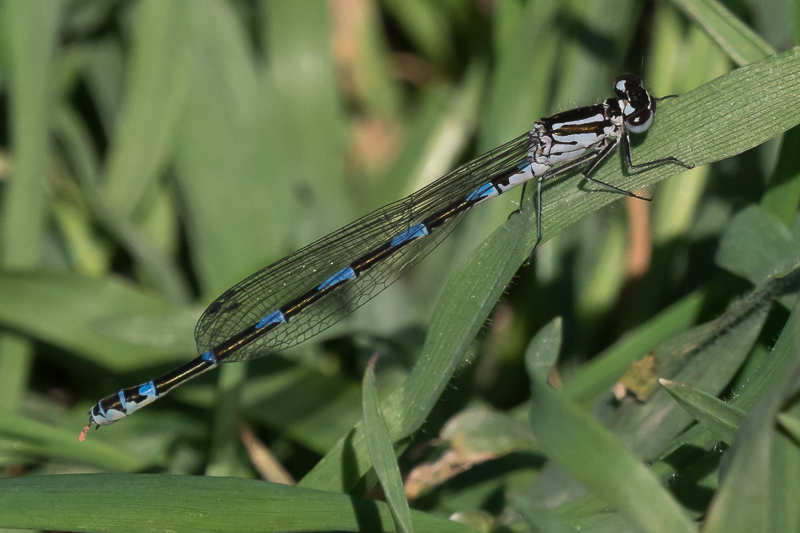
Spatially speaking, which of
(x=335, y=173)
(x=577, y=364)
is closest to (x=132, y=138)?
(x=335, y=173)

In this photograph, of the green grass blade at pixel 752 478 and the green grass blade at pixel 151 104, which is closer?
the green grass blade at pixel 752 478

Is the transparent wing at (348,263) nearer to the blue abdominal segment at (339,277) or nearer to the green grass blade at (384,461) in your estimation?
the blue abdominal segment at (339,277)

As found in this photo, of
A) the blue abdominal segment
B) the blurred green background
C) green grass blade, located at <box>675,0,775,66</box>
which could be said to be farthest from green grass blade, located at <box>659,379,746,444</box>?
the blue abdominal segment

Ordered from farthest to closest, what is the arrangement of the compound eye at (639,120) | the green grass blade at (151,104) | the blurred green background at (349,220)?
the green grass blade at (151,104) < the compound eye at (639,120) < the blurred green background at (349,220)

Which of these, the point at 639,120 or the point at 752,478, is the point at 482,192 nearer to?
the point at 639,120

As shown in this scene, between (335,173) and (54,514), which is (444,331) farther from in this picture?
(335,173)

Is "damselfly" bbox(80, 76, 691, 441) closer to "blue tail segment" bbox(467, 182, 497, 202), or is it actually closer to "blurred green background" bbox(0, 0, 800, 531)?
"blue tail segment" bbox(467, 182, 497, 202)

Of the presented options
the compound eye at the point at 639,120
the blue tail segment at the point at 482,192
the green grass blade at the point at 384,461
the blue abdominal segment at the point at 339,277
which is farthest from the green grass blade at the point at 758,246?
the blue abdominal segment at the point at 339,277
